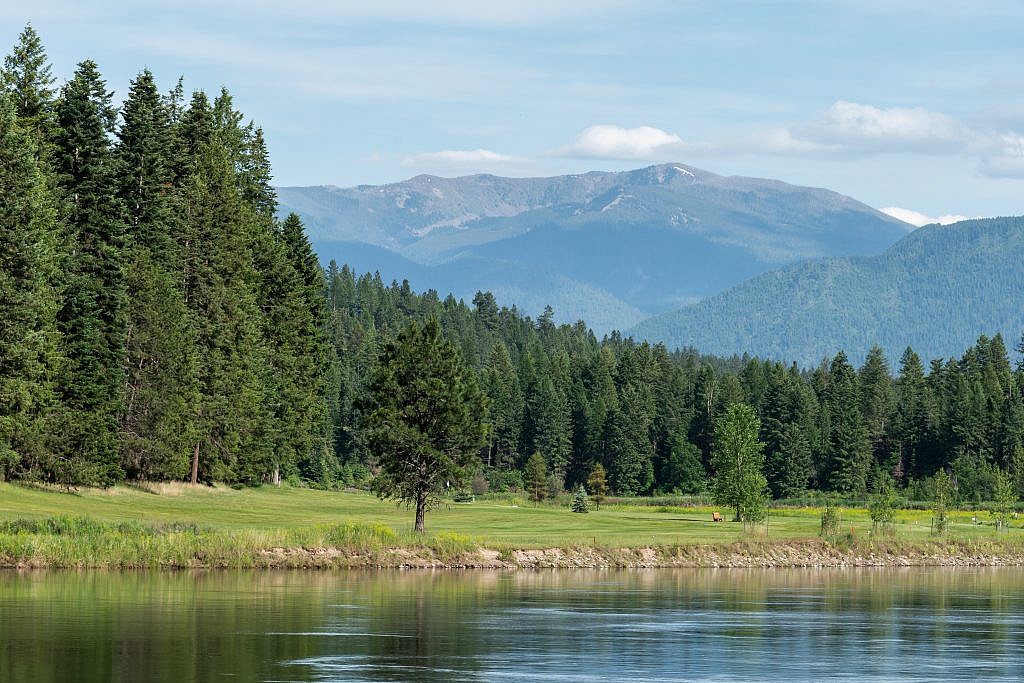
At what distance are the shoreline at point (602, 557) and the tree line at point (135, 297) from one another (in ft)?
47.2

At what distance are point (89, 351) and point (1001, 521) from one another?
61.5 meters

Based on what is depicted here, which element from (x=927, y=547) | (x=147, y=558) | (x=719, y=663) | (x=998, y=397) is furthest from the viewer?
(x=998, y=397)

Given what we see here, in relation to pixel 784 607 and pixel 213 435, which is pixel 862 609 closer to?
pixel 784 607

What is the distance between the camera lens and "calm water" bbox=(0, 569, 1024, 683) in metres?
34.0

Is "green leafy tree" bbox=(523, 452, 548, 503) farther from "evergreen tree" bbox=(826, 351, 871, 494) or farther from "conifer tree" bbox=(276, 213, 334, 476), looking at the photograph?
"evergreen tree" bbox=(826, 351, 871, 494)

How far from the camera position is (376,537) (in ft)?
211

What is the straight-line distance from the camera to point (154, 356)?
83.9 metres

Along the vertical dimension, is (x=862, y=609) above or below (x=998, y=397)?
below

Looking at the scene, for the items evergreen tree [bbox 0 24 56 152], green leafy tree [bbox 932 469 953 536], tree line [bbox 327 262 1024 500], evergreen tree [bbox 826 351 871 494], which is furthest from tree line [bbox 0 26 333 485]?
evergreen tree [bbox 826 351 871 494]

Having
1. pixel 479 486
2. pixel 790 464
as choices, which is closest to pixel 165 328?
pixel 479 486

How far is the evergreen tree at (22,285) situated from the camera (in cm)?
6725

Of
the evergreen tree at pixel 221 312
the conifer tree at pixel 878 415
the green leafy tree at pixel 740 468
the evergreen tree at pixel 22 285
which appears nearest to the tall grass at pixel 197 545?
the evergreen tree at pixel 22 285

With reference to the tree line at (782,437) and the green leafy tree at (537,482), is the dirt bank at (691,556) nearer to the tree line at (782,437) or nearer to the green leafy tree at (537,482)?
the green leafy tree at (537,482)

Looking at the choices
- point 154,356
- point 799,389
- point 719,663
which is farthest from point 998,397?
point 719,663
